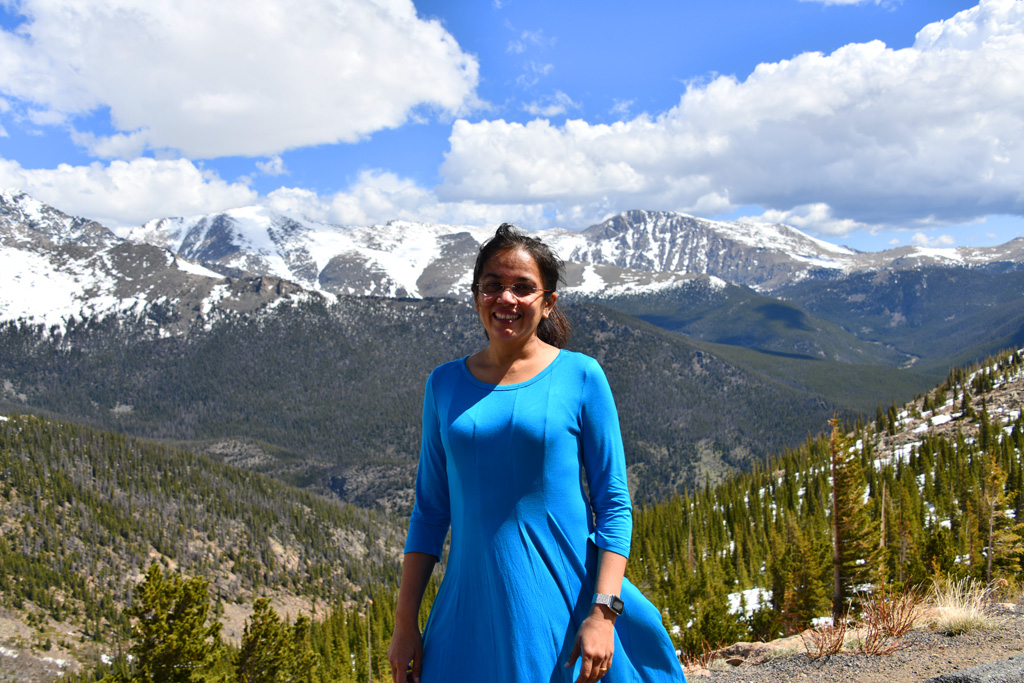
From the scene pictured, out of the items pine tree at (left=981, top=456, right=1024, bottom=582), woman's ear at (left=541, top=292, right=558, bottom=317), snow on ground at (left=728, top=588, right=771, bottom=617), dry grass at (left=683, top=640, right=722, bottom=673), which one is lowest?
snow on ground at (left=728, top=588, right=771, bottom=617)

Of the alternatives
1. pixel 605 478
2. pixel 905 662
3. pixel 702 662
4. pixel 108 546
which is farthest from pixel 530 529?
pixel 108 546

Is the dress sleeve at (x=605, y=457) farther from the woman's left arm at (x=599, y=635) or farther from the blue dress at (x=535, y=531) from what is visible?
the woman's left arm at (x=599, y=635)

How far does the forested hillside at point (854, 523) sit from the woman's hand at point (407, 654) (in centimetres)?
734

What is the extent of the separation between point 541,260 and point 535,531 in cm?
177

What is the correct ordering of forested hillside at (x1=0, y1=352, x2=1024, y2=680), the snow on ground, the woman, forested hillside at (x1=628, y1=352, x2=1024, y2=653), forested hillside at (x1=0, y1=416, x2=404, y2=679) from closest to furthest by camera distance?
the woman, forested hillside at (x1=628, y1=352, x2=1024, y2=653), forested hillside at (x1=0, y1=352, x2=1024, y2=680), the snow on ground, forested hillside at (x1=0, y1=416, x2=404, y2=679)

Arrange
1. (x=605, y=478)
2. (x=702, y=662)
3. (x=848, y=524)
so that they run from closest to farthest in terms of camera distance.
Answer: (x=605, y=478) < (x=702, y=662) < (x=848, y=524)

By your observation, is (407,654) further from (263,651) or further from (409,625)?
(263,651)

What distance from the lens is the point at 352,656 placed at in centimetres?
9238

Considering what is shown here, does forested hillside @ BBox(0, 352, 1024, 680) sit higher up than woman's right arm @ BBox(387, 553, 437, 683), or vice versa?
woman's right arm @ BBox(387, 553, 437, 683)

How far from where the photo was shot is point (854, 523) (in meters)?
30.6

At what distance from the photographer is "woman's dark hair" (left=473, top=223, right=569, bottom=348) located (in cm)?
433

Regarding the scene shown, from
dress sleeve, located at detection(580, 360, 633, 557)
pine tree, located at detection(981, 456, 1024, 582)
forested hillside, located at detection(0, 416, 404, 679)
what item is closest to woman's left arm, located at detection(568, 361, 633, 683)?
dress sleeve, located at detection(580, 360, 633, 557)

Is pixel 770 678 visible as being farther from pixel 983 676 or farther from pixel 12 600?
pixel 12 600

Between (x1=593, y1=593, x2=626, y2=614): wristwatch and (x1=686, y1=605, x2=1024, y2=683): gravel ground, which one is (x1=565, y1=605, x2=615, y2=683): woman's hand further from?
(x1=686, y1=605, x2=1024, y2=683): gravel ground
